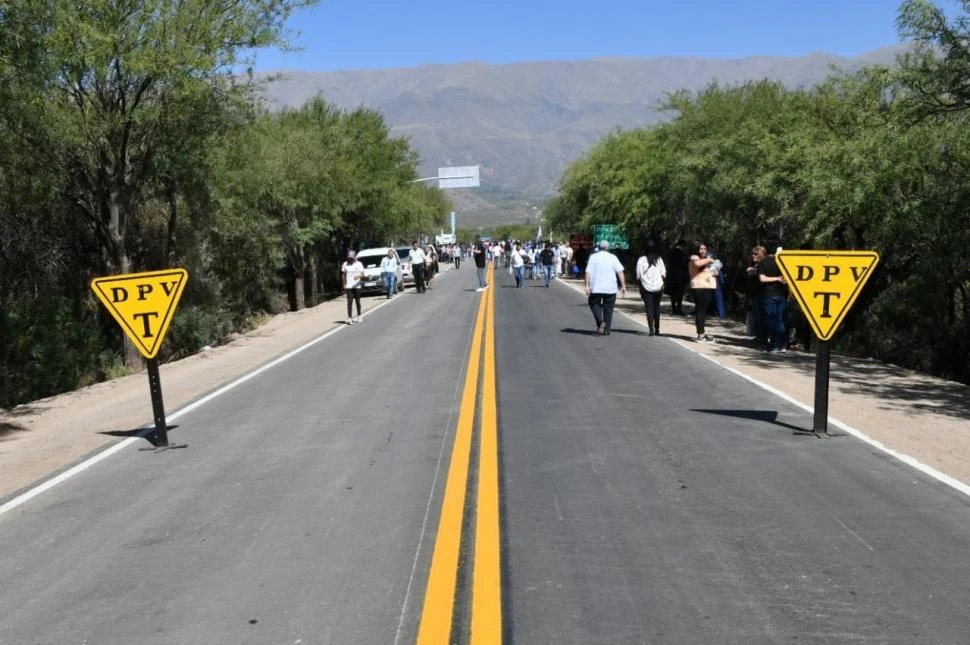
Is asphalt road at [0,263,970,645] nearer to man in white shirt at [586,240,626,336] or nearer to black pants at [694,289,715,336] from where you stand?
black pants at [694,289,715,336]

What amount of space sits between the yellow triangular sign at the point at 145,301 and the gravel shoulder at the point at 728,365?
111 centimetres

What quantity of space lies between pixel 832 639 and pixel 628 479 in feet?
10.3

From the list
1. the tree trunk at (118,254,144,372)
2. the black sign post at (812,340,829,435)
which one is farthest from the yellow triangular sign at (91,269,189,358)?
the tree trunk at (118,254,144,372)

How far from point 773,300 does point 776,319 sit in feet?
1.24

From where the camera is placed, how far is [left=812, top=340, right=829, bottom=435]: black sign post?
950 cm

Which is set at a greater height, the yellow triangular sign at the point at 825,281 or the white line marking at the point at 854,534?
the yellow triangular sign at the point at 825,281

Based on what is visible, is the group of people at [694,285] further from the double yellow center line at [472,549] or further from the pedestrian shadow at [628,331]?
the double yellow center line at [472,549]

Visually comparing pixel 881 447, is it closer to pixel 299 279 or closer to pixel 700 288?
pixel 700 288

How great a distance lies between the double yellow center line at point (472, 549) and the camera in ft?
15.7

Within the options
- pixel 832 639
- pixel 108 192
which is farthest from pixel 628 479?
pixel 108 192

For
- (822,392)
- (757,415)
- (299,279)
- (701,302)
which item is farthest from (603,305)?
(299,279)

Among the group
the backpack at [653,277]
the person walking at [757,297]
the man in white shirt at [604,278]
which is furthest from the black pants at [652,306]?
the person walking at [757,297]

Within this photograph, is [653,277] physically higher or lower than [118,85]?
lower

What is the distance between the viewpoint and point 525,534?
623 centimetres
